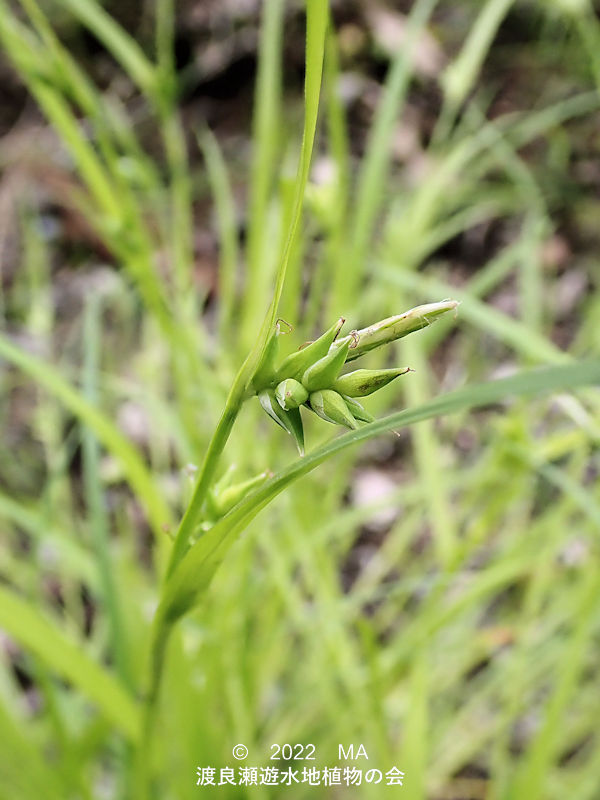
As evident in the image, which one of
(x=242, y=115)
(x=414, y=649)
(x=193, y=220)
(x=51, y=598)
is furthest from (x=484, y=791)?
(x=242, y=115)

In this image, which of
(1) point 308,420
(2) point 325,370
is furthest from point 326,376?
(1) point 308,420

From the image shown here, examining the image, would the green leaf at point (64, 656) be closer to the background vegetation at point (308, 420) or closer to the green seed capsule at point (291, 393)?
the background vegetation at point (308, 420)

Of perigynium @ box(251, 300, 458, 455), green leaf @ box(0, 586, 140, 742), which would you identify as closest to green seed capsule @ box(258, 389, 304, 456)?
perigynium @ box(251, 300, 458, 455)

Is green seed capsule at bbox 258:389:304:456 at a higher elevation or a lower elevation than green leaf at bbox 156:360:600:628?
higher

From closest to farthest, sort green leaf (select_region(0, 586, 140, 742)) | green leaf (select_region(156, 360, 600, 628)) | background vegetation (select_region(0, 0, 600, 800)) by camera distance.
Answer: green leaf (select_region(156, 360, 600, 628)), green leaf (select_region(0, 586, 140, 742)), background vegetation (select_region(0, 0, 600, 800))

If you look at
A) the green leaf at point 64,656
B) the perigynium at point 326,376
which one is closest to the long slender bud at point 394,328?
the perigynium at point 326,376

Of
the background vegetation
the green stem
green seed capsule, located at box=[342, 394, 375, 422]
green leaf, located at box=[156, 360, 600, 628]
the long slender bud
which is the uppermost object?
the background vegetation

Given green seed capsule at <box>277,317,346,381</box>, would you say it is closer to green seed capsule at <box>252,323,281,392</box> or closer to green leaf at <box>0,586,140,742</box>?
green seed capsule at <box>252,323,281,392</box>

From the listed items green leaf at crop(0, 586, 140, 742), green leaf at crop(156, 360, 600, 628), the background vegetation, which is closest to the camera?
green leaf at crop(156, 360, 600, 628)

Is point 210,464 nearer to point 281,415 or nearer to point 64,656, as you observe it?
point 281,415
